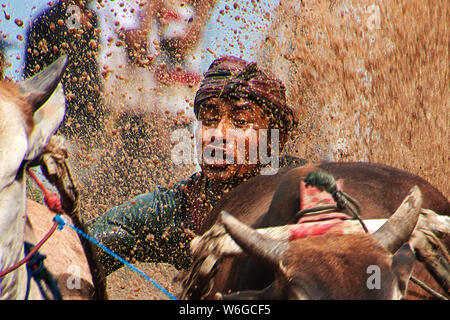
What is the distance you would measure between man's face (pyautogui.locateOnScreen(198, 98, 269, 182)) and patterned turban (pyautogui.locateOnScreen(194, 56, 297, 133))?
0.06 metres

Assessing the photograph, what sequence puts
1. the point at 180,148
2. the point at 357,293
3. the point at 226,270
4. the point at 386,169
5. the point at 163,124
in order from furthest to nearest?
the point at 163,124, the point at 180,148, the point at 386,169, the point at 226,270, the point at 357,293

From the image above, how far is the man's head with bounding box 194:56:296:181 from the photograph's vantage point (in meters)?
3.19

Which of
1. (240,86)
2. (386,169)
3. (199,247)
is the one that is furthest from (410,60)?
(199,247)

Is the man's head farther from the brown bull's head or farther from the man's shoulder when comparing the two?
the brown bull's head

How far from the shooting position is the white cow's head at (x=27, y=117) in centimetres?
134

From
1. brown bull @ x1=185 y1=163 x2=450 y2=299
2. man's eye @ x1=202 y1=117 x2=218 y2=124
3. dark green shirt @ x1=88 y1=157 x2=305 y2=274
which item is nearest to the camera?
brown bull @ x1=185 y1=163 x2=450 y2=299

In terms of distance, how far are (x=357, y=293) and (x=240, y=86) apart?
2.21 m

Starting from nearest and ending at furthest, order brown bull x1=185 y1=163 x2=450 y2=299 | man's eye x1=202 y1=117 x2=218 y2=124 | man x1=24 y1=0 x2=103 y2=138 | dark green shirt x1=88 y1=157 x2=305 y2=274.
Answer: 1. brown bull x1=185 y1=163 x2=450 y2=299
2. man's eye x1=202 y1=117 x2=218 y2=124
3. dark green shirt x1=88 y1=157 x2=305 y2=274
4. man x1=24 y1=0 x2=103 y2=138

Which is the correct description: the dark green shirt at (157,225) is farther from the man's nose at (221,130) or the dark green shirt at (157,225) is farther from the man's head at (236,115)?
the man's nose at (221,130)

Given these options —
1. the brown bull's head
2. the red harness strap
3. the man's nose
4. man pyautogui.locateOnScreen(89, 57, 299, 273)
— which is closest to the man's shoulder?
man pyautogui.locateOnScreen(89, 57, 299, 273)

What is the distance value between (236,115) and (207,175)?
48 centimetres

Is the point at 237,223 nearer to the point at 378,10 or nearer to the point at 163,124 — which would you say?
the point at 378,10

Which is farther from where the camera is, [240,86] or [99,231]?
[99,231]

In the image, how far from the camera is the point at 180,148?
4648 mm
